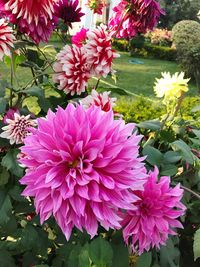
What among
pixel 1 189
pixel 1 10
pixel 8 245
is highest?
pixel 1 10

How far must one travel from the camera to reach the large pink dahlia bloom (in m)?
0.86

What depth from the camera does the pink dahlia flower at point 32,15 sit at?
4.27 ft

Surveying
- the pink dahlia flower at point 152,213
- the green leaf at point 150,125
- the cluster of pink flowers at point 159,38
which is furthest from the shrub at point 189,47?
the pink dahlia flower at point 152,213

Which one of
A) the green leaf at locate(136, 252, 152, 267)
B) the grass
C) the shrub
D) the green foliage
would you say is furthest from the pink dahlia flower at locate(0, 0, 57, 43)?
the green foliage

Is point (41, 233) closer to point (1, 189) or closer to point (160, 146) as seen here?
point (1, 189)

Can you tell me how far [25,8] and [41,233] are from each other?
2.17 feet

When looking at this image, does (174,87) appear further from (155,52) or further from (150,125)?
(155,52)

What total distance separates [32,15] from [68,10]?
0.33m

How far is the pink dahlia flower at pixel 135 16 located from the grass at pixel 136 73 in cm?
632

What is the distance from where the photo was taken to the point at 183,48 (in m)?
10.8

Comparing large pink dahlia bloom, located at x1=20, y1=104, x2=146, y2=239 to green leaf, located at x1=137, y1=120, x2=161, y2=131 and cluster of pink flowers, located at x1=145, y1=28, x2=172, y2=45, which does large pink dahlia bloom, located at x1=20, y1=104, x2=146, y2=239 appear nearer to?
green leaf, located at x1=137, y1=120, x2=161, y2=131

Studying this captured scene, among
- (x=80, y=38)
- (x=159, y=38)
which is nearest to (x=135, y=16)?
(x=80, y=38)

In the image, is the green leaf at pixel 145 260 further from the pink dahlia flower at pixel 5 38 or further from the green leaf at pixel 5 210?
the pink dahlia flower at pixel 5 38

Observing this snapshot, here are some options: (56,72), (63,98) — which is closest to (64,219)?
(56,72)
